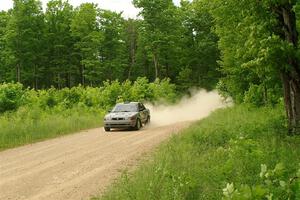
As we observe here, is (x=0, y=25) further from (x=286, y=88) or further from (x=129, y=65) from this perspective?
(x=286, y=88)

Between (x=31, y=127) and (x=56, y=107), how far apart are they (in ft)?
38.8

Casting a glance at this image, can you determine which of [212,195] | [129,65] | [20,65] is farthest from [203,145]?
[129,65]

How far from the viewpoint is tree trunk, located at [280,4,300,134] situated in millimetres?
12906

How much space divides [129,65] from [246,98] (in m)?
52.3

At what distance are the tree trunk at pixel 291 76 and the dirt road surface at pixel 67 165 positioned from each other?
16.6 ft

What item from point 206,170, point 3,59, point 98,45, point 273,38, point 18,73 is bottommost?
point 206,170

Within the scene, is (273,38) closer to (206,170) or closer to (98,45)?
(206,170)

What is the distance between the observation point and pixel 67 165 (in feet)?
43.1

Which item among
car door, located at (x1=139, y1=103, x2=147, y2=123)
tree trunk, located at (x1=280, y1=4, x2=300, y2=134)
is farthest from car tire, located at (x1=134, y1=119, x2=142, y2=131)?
tree trunk, located at (x1=280, y1=4, x2=300, y2=134)

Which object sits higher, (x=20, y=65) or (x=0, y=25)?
(x=0, y=25)

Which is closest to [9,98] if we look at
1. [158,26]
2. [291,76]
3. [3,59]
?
[291,76]

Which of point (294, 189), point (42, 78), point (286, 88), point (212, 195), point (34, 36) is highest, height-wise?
point (34, 36)

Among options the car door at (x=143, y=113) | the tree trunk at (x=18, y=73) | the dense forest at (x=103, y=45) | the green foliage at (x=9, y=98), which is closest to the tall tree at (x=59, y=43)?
the dense forest at (x=103, y=45)

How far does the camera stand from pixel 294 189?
121 inches
